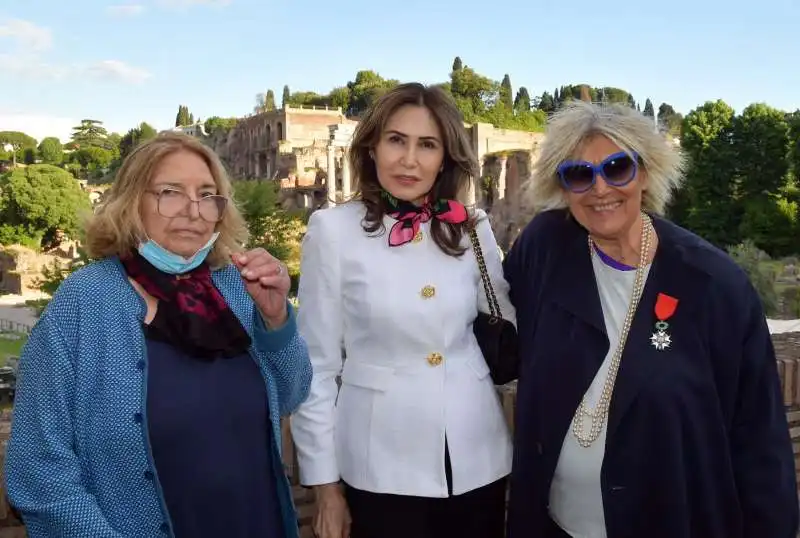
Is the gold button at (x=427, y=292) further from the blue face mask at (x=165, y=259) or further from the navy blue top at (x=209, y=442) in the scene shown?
the blue face mask at (x=165, y=259)

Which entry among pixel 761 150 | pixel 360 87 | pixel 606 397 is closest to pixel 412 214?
pixel 606 397

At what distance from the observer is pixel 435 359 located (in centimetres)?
235

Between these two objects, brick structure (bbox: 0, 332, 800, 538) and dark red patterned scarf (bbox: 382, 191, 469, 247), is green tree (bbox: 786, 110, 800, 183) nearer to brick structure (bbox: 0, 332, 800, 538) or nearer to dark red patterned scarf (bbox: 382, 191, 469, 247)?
brick structure (bbox: 0, 332, 800, 538)

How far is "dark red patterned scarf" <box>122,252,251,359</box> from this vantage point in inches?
79.4

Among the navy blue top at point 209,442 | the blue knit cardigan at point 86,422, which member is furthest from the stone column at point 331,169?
the blue knit cardigan at point 86,422

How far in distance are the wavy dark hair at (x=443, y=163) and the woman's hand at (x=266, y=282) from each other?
0.42m

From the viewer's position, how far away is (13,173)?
5397 centimetres

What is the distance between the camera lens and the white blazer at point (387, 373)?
2.32m

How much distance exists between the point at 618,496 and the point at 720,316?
624 millimetres

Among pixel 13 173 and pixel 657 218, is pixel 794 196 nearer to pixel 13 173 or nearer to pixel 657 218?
pixel 657 218

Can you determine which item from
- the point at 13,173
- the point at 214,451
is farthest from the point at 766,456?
the point at 13,173

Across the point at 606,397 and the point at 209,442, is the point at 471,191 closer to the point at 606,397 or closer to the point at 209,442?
the point at 606,397

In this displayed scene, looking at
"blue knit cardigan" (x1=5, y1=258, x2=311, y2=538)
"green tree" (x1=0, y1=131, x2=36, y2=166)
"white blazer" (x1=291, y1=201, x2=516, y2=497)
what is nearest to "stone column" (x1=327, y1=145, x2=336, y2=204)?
"white blazer" (x1=291, y1=201, x2=516, y2=497)

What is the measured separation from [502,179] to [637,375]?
45.8m
